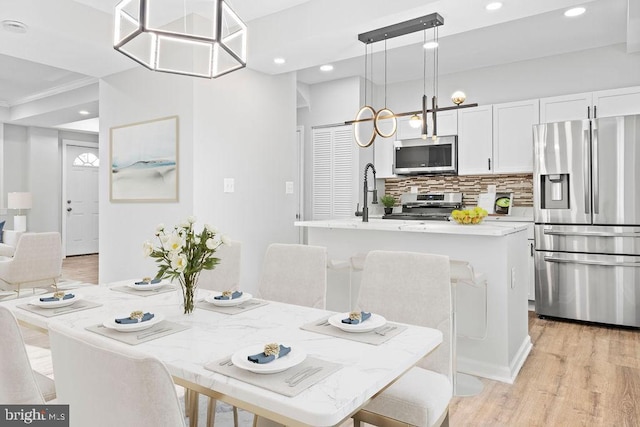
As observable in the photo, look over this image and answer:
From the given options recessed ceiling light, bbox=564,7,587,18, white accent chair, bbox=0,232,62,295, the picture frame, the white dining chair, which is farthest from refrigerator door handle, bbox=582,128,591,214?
white accent chair, bbox=0,232,62,295

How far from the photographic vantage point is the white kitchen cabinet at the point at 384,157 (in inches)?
225

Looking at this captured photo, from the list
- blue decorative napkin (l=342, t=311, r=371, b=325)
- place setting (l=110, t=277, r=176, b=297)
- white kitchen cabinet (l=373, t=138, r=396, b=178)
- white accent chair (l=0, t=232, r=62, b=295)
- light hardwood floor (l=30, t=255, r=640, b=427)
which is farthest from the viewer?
white kitchen cabinet (l=373, t=138, r=396, b=178)

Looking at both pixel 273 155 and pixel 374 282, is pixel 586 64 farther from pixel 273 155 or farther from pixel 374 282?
pixel 374 282

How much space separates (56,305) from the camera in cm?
178

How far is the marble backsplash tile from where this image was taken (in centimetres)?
500

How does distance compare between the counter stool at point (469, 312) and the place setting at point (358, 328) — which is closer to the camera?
the place setting at point (358, 328)

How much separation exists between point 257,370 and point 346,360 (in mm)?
264

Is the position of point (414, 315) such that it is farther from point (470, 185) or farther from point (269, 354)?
Result: point (470, 185)

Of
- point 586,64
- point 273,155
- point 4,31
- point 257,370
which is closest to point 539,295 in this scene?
point 586,64

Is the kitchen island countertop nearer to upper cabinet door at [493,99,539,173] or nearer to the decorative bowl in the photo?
the decorative bowl

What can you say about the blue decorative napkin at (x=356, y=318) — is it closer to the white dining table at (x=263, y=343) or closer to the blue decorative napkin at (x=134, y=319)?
the white dining table at (x=263, y=343)

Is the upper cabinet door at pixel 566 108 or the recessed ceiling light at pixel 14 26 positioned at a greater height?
the recessed ceiling light at pixel 14 26

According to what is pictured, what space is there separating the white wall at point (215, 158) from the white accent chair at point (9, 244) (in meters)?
2.10

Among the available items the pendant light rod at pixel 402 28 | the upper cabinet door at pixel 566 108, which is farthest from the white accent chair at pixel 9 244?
the upper cabinet door at pixel 566 108
